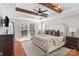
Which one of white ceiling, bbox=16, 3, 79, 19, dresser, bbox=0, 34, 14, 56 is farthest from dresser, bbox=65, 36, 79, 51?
dresser, bbox=0, 34, 14, 56

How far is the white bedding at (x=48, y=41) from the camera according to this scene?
209 cm

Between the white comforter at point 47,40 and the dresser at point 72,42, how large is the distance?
0.44 ft

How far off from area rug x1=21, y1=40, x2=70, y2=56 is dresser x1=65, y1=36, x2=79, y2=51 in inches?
4.3

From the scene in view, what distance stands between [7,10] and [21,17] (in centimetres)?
30

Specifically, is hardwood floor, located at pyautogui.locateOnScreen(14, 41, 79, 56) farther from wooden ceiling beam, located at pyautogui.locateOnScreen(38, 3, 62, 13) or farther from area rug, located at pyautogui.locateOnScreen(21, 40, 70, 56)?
wooden ceiling beam, located at pyautogui.locateOnScreen(38, 3, 62, 13)

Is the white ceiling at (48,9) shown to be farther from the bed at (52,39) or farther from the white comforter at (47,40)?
the white comforter at (47,40)

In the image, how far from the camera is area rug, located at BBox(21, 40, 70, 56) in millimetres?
2117

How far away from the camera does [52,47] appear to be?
6.93ft

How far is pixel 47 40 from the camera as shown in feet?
6.89

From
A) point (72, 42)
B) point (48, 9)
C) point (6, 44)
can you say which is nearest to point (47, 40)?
point (72, 42)

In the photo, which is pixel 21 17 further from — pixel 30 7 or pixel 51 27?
pixel 51 27

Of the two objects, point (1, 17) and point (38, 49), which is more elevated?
point (1, 17)

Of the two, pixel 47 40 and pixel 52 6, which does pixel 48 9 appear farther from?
pixel 47 40

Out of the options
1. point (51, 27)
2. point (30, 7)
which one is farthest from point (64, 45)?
point (30, 7)
